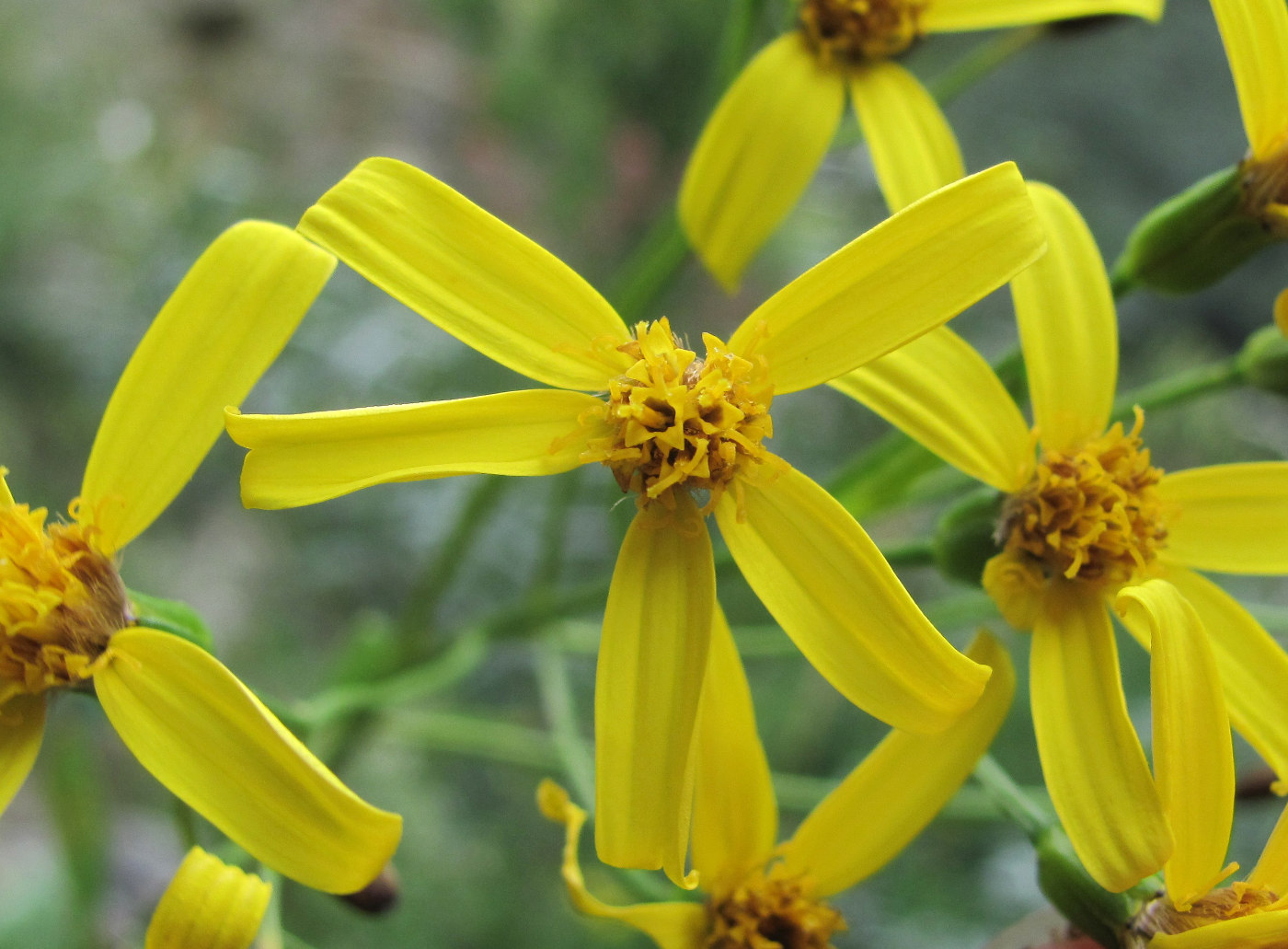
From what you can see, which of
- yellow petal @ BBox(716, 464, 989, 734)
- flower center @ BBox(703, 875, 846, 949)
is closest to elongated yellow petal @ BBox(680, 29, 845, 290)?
yellow petal @ BBox(716, 464, 989, 734)

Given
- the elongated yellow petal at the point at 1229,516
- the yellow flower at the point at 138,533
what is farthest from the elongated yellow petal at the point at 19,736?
the elongated yellow petal at the point at 1229,516

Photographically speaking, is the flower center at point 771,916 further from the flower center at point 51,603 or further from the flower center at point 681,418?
the flower center at point 51,603

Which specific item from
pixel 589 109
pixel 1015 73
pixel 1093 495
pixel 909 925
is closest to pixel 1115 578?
pixel 1093 495

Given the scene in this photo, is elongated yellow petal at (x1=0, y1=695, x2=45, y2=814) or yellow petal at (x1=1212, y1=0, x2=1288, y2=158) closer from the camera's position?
elongated yellow petal at (x1=0, y1=695, x2=45, y2=814)

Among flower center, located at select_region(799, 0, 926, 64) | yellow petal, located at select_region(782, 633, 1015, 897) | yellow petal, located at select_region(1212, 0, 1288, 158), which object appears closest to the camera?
yellow petal, located at select_region(782, 633, 1015, 897)

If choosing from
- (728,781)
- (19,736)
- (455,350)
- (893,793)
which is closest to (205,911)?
(19,736)

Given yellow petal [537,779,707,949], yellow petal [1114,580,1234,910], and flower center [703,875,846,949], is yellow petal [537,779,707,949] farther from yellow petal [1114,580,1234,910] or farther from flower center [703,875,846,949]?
yellow petal [1114,580,1234,910]

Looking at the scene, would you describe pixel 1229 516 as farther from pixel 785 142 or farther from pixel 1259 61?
pixel 785 142

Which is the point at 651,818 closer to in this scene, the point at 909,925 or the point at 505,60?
the point at 909,925

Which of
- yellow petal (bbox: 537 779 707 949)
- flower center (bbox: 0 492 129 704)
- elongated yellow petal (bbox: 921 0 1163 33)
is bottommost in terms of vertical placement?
yellow petal (bbox: 537 779 707 949)
